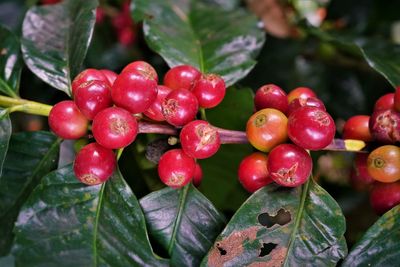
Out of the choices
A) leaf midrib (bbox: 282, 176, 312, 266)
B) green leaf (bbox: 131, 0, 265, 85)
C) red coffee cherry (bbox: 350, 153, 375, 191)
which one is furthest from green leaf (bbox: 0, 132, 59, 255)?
red coffee cherry (bbox: 350, 153, 375, 191)

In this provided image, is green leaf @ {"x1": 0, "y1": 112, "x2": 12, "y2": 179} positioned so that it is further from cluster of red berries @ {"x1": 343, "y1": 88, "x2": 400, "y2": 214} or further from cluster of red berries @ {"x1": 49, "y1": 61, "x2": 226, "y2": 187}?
cluster of red berries @ {"x1": 343, "y1": 88, "x2": 400, "y2": 214}

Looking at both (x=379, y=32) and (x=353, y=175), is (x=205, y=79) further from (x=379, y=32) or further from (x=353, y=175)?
(x=379, y=32)

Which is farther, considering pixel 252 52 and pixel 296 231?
pixel 252 52

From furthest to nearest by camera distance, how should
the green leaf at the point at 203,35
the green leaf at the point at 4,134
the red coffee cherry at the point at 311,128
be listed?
the green leaf at the point at 203,35 → the green leaf at the point at 4,134 → the red coffee cherry at the point at 311,128

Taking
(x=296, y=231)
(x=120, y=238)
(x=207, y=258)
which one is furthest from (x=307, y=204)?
(x=120, y=238)

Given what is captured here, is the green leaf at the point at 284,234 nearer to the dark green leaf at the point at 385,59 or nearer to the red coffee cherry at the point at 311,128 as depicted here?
the red coffee cherry at the point at 311,128

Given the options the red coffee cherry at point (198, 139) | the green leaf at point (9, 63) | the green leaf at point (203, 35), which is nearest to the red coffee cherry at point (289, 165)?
the red coffee cherry at point (198, 139)

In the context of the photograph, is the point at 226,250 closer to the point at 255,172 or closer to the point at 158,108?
the point at 255,172
